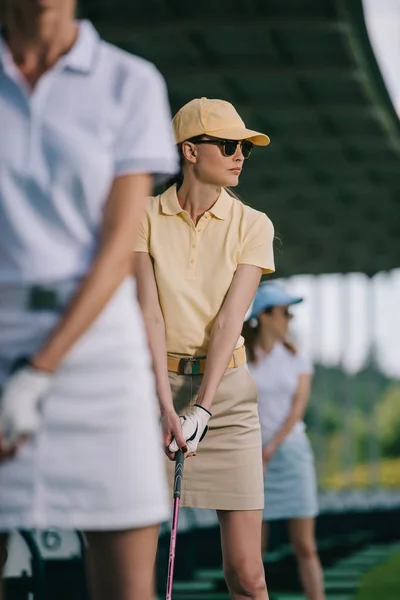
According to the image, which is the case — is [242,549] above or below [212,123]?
below

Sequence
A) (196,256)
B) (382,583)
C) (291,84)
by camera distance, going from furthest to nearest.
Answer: (291,84) → (382,583) → (196,256)

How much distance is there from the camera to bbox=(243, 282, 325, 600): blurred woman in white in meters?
9.09

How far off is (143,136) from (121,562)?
2.62 ft

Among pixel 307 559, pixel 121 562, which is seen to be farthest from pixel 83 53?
pixel 307 559

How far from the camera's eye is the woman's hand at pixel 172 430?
4691mm

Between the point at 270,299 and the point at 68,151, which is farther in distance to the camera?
the point at 270,299

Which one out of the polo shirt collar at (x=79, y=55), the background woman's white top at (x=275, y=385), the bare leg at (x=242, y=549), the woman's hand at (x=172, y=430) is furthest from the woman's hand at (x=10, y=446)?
the background woman's white top at (x=275, y=385)

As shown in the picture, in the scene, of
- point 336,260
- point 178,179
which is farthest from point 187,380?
point 336,260

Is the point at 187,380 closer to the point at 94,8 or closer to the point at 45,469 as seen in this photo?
the point at 45,469

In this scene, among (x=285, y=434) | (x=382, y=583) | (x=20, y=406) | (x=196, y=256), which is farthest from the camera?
(x=382, y=583)

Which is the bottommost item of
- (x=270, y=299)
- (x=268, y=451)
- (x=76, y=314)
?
(x=268, y=451)

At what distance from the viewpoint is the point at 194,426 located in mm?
4785

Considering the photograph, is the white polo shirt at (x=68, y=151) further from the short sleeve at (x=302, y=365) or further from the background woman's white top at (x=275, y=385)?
the short sleeve at (x=302, y=365)

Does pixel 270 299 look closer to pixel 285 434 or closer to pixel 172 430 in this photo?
pixel 285 434
